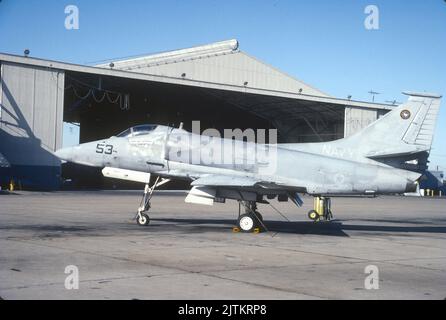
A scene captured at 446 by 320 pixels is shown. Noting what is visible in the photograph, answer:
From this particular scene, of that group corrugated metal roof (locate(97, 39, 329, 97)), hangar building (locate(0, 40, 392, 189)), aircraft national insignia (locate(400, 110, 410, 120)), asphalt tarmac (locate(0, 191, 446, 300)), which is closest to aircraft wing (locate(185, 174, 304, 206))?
asphalt tarmac (locate(0, 191, 446, 300))

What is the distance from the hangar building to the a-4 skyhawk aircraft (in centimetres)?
1988

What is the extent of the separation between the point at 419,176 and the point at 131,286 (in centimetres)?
1322

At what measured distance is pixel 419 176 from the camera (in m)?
19.2

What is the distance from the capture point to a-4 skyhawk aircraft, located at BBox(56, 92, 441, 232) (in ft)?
62.8

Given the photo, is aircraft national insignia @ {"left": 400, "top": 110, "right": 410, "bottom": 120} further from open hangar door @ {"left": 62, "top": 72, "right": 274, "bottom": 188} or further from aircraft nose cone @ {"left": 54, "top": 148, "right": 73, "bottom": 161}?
open hangar door @ {"left": 62, "top": 72, "right": 274, "bottom": 188}

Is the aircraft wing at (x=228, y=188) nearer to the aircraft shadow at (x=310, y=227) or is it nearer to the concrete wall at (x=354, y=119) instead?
the aircraft shadow at (x=310, y=227)

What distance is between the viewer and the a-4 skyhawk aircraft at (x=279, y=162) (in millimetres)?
19156

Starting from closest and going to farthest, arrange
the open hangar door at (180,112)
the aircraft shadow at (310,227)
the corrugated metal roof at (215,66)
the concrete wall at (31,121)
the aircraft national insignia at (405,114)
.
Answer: the aircraft national insignia at (405,114) → the aircraft shadow at (310,227) → the concrete wall at (31,121) → the corrugated metal roof at (215,66) → the open hangar door at (180,112)

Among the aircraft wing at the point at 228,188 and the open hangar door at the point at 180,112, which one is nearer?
the aircraft wing at the point at 228,188

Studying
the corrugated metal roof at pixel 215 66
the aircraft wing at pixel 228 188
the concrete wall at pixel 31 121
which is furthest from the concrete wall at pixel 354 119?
the aircraft wing at pixel 228 188

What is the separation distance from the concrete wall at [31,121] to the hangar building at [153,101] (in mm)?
80

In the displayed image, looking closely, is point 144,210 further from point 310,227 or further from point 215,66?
point 215,66
